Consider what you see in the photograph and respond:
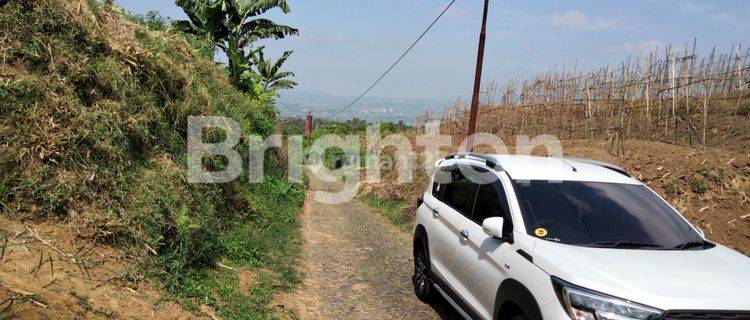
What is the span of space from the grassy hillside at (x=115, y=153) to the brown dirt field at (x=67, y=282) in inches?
8.3

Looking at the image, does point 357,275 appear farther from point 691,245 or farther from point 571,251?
point 691,245

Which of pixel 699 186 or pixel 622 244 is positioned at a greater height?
pixel 622 244

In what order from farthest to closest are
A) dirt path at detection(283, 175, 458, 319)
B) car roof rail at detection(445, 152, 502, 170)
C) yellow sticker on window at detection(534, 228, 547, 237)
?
dirt path at detection(283, 175, 458, 319) → car roof rail at detection(445, 152, 502, 170) → yellow sticker on window at detection(534, 228, 547, 237)

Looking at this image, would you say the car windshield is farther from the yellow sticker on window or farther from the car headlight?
the car headlight

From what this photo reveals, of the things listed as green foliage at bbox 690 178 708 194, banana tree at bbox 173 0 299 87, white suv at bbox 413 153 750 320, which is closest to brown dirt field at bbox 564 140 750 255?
green foliage at bbox 690 178 708 194

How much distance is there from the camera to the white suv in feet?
11.1

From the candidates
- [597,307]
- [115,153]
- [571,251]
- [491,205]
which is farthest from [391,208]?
[597,307]

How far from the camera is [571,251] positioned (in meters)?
3.94

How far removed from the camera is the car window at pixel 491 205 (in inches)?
184

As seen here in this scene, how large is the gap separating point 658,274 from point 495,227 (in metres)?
1.27

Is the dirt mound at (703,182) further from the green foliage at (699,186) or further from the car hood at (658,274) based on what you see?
the car hood at (658,274)

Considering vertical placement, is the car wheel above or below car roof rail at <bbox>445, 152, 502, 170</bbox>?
below

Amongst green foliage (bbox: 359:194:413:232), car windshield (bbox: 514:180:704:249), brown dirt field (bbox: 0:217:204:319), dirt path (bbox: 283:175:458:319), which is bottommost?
green foliage (bbox: 359:194:413:232)

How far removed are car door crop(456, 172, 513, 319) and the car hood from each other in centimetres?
47
